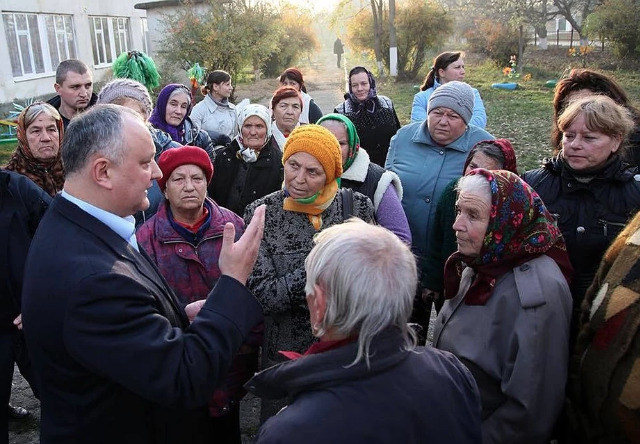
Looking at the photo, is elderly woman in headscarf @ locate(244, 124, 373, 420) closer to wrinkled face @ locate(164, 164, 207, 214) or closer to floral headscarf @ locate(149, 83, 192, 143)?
wrinkled face @ locate(164, 164, 207, 214)

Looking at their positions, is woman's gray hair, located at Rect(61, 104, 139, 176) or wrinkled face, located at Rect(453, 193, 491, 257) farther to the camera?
wrinkled face, located at Rect(453, 193, 491, 257)

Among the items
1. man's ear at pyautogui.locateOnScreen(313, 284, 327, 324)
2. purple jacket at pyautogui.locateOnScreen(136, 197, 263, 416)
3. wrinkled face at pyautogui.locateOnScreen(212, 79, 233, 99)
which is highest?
wrinkled face at pyautogui.locateOnScreen(212, 79, 233, 99)

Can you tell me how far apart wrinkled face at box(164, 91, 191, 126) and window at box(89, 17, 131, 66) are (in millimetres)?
19160

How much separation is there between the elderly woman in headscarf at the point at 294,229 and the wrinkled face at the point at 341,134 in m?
0.59

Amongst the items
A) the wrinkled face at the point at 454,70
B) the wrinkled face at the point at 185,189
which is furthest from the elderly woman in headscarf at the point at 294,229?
the wrinkled face at the point at 454,70

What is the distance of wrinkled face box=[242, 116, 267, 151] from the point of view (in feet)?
13.9

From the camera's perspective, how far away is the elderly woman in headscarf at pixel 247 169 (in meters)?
4.07

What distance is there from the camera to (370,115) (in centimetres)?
502

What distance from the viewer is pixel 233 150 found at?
4.19 m

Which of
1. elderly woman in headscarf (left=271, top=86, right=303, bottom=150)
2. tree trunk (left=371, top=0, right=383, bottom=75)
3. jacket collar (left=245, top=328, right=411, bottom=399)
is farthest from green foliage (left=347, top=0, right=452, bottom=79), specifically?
jacket collar (left=245, top=328, right=411, bottom=399)

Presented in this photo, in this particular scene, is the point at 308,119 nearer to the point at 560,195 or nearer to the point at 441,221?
the point at 441,221

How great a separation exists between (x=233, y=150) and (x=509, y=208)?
8.29 feet

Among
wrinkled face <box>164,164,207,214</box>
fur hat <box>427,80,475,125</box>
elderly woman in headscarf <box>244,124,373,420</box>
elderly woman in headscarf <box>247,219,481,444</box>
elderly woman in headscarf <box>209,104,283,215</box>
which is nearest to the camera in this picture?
elderly woman in headscarf <box>247,219,481,444</box>

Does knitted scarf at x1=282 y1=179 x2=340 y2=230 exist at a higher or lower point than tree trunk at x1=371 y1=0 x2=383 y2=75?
lower
